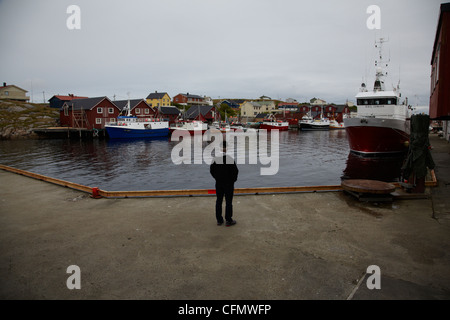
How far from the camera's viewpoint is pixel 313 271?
165 inches

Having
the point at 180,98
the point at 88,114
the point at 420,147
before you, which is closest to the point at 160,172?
the point at 420,147

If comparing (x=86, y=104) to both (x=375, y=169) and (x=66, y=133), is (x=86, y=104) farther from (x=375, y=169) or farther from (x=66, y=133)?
(x=375, y=169)

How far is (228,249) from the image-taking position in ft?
16.2

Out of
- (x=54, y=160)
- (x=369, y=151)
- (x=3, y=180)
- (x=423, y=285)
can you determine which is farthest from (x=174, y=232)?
(x=54, y=160)

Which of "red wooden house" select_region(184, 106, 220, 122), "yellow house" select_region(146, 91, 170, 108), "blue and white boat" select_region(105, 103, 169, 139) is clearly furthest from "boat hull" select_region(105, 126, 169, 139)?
"yellow house" select_region(146, 91, 170, 108)

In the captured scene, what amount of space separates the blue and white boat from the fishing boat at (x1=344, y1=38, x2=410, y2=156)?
1594 inches

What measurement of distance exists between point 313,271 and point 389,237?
89.0 inches

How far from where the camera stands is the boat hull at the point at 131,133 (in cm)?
5112

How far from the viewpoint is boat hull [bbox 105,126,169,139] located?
168 feet

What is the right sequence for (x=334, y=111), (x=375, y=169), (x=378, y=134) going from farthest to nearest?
(x=334, y=111) < (x=378, y=134) < (x=375, y=169)

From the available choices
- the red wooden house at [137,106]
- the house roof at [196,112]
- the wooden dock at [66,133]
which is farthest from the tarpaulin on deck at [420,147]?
the house roof at [196,112]

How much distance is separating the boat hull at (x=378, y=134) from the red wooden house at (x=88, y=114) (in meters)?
51.8

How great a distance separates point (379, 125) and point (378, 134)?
120cm
